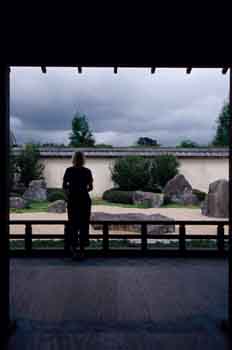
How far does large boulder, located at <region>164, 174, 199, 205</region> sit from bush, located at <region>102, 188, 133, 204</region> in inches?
58.0

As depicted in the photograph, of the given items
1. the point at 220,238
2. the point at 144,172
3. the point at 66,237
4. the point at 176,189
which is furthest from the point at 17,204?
the point at 220,238

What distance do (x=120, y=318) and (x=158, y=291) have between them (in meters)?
0.67

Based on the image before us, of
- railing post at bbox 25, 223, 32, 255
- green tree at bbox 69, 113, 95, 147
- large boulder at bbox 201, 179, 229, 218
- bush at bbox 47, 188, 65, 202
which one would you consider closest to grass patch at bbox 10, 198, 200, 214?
bush at bbox 47, 188, 65, 202

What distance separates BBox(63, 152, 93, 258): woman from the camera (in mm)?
3920

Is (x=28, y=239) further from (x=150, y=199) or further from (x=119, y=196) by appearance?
(x=119, y=196)

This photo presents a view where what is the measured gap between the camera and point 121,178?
43.6 feet

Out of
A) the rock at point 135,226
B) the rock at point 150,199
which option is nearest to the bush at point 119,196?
the rock at point 150,199

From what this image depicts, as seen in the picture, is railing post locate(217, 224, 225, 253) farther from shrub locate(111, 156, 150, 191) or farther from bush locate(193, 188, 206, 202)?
bush locate(193, 188, 206, 202)

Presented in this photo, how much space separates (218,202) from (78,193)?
270 inches

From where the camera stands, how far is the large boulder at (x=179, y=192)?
12.6 metres

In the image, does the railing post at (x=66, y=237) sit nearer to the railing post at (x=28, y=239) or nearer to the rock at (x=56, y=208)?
the railing post at (x=28, y=239)

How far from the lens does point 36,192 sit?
42.2ft
